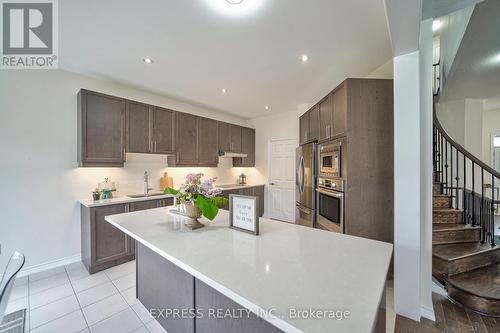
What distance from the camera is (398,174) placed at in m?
1.79

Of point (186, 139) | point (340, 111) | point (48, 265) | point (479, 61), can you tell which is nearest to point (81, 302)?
point (48, 265)

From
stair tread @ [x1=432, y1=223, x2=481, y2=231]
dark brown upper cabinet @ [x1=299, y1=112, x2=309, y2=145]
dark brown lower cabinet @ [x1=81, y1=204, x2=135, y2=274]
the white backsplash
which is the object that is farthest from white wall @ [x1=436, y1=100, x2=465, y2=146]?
dark brown lower cabinet @ [x1=81, y1=204, x2=135, y2=274]

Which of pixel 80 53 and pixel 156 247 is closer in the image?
pixel 156 247

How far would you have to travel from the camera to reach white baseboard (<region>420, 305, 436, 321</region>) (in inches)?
70.3

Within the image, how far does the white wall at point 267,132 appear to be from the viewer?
4.74 metres

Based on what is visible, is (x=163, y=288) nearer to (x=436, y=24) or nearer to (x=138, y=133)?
(x=138, y=133)

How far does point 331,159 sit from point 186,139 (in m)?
2.57

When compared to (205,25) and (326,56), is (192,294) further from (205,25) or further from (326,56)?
(326,56)

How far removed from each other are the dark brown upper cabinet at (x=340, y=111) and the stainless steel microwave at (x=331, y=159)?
0.50 ft

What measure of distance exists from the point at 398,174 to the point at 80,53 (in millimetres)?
3631

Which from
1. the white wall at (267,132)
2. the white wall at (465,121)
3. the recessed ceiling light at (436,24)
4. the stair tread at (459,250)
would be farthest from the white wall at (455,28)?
the white wall at (267,132)

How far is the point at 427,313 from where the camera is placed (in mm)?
1804

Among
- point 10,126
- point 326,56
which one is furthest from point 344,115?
point 10,126

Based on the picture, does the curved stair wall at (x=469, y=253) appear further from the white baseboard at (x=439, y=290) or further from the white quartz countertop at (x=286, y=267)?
the white quartz countertop at (x=286, y=267)
